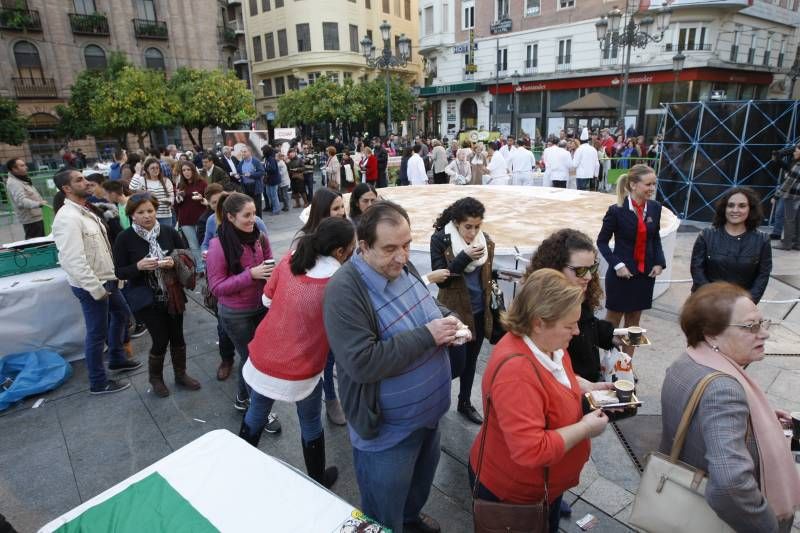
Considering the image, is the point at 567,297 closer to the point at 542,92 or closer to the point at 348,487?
the point at 348,487

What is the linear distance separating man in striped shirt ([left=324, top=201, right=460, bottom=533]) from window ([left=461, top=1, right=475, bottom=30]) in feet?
118

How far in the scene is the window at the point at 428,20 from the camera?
3578 cm

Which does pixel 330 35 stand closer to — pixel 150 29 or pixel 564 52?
pixel 150 29

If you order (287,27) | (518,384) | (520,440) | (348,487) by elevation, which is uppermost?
(287,27)

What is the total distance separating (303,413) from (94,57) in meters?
36.1

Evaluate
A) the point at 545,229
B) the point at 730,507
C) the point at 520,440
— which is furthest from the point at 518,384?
the point at 545,229

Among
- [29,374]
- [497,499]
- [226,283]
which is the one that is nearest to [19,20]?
[29,374]

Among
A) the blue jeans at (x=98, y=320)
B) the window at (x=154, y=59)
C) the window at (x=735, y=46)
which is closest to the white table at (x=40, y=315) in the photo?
the blue jeans at (x=98, y=320)

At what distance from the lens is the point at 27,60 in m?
27.7

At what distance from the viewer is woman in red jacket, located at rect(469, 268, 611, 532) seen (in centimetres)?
167

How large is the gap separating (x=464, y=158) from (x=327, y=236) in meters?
10.5

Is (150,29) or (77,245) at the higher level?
(150,29)

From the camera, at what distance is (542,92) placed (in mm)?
31500

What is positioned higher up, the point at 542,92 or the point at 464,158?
the point at 542,92
